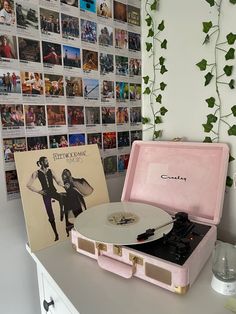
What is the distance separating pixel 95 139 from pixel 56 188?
257 mm

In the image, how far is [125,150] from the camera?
1043 mm

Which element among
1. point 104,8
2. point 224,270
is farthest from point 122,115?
point 224,270

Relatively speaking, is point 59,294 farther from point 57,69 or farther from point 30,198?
point 57,69

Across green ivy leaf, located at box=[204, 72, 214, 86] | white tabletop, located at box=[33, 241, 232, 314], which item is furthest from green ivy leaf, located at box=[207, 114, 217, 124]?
white tabletop, located at box=[33, 241, 232, 314]

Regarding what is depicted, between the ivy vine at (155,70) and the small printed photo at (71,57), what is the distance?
0.32m

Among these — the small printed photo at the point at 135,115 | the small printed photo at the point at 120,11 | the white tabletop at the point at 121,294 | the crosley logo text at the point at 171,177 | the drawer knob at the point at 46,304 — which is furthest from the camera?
the small printed photo at the point at 135,115

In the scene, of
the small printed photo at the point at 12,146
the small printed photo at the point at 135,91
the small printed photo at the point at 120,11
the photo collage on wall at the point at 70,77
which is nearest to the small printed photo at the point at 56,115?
the photo collage on wall at the point at 70,77

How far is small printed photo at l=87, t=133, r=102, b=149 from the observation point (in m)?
0.92

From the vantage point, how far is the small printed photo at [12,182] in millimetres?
741

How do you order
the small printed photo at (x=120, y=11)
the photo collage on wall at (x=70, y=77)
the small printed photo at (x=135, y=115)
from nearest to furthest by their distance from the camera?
the photo collage on wall at (x=70, y=77) → the small printed photo at (x=120, y=11) → the small printed photo at (x=135, y=115)

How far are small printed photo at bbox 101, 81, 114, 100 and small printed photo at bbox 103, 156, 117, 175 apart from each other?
0.81 ft

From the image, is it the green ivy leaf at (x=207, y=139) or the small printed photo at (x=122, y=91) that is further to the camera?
the small printed photo at (x=122, y=91)

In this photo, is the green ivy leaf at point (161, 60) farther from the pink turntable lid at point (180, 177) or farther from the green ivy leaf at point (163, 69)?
the pink turntable lid at point (180, 177)

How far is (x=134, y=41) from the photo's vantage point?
1018 millimetres
